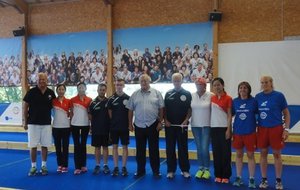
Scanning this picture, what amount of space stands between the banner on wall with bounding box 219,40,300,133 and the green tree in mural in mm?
6379

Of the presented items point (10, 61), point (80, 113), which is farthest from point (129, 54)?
point (80, 113)

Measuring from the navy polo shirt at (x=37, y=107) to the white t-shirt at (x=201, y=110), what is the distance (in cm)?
214

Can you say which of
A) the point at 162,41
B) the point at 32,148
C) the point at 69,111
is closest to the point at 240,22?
the point at 162,41

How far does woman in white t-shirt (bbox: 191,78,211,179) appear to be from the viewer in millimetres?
4543

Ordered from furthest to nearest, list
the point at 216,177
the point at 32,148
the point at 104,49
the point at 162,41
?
the point at 104,49 < the point at 162,41 < the point at 32,148 < the point at 216,177

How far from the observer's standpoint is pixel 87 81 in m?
9.65

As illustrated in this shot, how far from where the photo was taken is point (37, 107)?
15.9 ft

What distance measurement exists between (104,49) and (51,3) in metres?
2.40

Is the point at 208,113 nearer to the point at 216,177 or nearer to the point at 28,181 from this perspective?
the point at 216,177

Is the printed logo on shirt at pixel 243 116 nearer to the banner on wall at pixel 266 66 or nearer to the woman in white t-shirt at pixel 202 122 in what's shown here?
the woman in white t-shirt at pixel 202 122

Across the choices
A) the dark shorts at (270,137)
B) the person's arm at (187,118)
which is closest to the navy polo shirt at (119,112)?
the person's arm at (187,118)

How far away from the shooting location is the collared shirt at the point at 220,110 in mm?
4355

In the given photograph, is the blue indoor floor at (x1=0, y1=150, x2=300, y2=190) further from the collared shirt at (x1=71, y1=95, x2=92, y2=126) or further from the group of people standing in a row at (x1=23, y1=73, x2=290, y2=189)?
the collared shirt at (x1=71, y1=95, x2=92, y2=126)

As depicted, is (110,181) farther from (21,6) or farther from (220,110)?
(21,6)
